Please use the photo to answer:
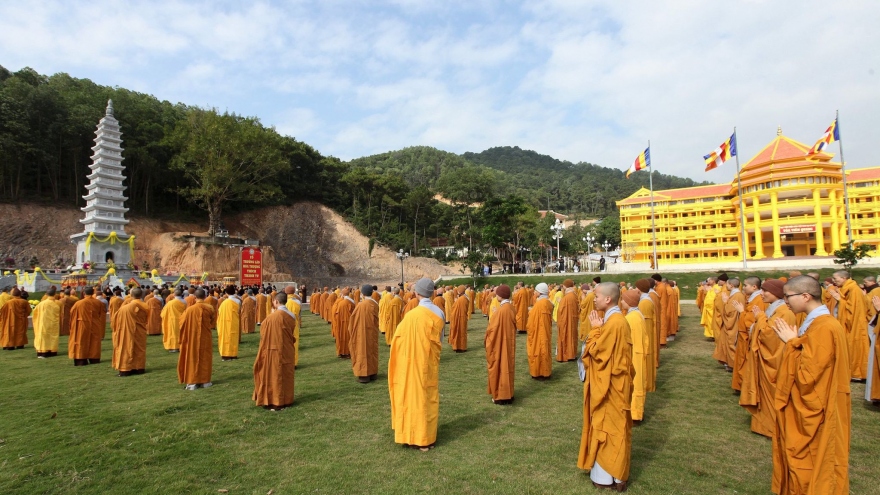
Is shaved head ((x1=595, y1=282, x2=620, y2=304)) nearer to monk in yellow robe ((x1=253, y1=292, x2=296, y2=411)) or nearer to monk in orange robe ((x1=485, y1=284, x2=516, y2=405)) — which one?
monk in orange robe ((x1=485, y1=284, x2=516, y2=405))

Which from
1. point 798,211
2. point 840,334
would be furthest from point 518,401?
point 798,211

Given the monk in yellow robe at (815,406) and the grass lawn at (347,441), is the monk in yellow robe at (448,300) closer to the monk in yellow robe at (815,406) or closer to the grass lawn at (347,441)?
the grass lawn at (347,441)

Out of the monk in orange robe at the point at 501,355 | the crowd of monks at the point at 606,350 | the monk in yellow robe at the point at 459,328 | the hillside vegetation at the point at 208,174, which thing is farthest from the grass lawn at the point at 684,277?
the monk in orange robe at the point at 501,355

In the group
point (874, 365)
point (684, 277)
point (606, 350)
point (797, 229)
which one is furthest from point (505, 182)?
point (606, 350)

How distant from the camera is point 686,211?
47.9m

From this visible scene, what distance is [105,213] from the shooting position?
103 feet

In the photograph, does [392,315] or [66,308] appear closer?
[392,315]

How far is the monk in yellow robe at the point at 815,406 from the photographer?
343cm

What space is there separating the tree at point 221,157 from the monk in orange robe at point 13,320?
27151 millimetres

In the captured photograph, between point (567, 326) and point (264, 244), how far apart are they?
4204 cm

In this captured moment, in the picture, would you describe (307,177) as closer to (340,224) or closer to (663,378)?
(340,224)

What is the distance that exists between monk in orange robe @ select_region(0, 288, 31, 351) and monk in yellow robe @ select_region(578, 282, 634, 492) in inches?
573

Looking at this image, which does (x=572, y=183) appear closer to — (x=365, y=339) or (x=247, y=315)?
(x=247, y=315)

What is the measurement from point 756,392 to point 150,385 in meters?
9.34
